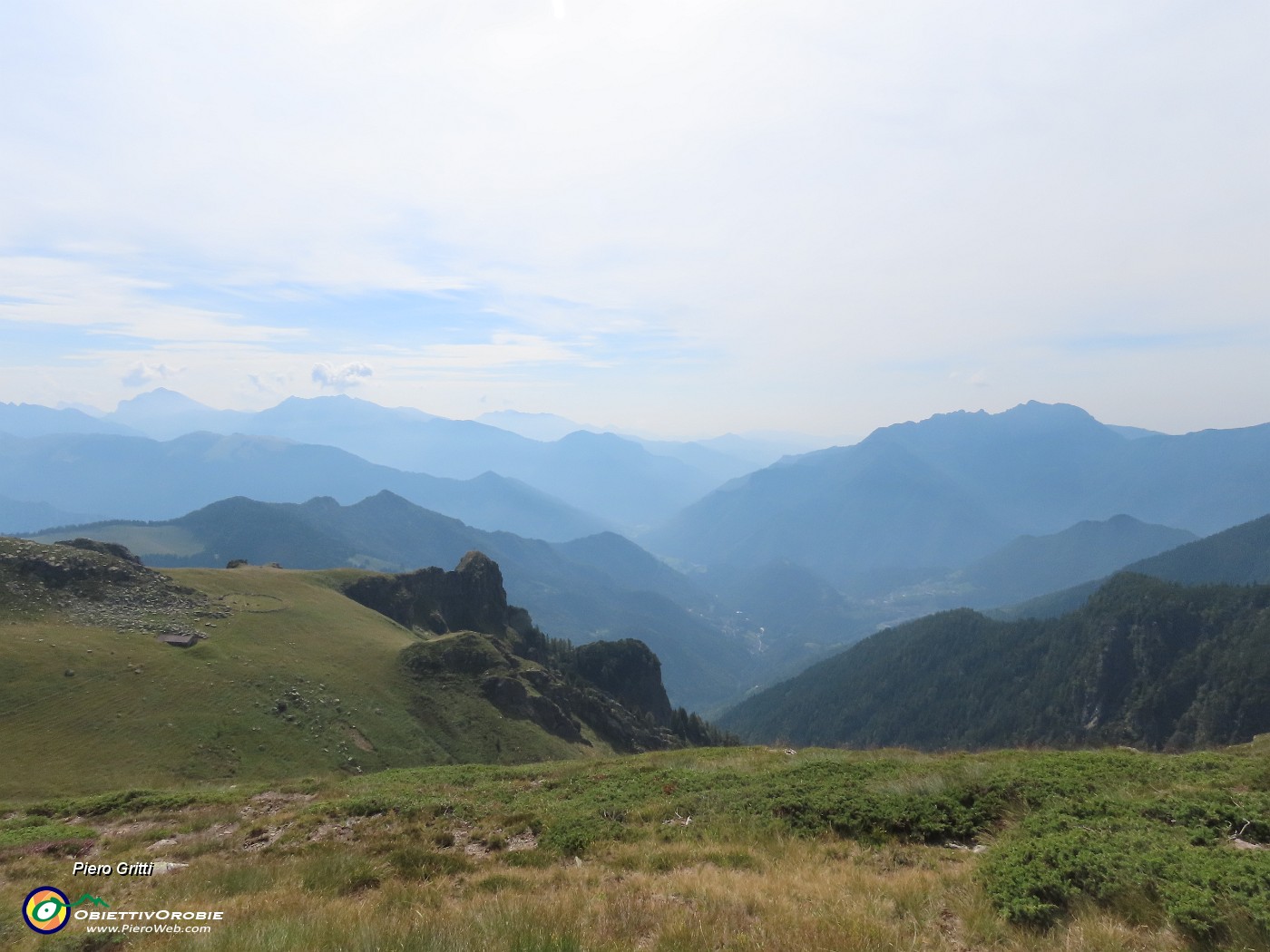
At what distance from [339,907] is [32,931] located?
4.91 metres

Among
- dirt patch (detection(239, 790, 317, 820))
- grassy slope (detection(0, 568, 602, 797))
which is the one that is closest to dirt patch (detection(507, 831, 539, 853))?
dirt patch (detection(239, 790, 317, 820))

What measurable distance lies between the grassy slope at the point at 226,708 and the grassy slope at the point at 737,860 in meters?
24.1

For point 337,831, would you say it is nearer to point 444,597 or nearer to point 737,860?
point 737,860

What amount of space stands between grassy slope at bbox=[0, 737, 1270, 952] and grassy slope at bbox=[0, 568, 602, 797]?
Answer: 950 inches

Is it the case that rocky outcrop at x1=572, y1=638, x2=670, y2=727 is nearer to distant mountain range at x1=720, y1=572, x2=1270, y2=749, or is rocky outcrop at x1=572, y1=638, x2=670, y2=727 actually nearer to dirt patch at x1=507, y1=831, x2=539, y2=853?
distant mountain range at x1=720, y1=572, x2=1270, y2=749

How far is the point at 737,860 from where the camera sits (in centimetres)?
1109

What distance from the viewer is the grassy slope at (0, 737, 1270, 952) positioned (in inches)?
286

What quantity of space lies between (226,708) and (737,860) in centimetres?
5061

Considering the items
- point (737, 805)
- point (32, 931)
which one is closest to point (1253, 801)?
point (737, 805)

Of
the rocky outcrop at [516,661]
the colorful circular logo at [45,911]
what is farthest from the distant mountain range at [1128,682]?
the colorful circular logo at [45,911]

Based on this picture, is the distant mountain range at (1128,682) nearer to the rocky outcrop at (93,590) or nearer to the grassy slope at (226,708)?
the grassy slope at (226,708)

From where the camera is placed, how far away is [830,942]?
6.72m

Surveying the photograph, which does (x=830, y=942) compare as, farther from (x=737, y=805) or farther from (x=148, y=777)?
(x=148, y=777)

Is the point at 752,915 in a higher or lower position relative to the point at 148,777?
higher
